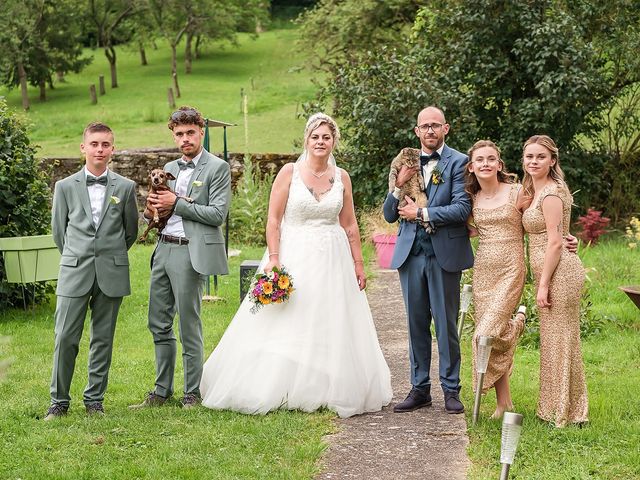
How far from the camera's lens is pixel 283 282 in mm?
6641

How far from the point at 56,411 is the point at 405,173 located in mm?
2840

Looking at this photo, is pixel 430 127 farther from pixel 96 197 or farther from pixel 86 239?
pixel 86 239

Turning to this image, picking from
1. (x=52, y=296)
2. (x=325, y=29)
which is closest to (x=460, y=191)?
(x=52, y=296)

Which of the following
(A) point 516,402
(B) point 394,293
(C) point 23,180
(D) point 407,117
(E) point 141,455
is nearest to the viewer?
(E) point 141,455

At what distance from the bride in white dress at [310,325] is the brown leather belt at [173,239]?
0.58 meters

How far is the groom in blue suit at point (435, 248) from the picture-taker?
253 inches

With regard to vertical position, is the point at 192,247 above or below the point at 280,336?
above

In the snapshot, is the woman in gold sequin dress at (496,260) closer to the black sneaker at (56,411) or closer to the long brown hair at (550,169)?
the long brown hair at (550,169)

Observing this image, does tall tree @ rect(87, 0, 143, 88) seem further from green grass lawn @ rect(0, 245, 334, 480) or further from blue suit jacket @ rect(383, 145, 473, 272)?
blue suit jacket @ rect(383, 145, 473, 272)

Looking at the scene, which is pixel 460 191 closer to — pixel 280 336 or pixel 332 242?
pixel 332 242

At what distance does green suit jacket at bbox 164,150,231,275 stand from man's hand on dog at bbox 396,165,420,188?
1192mm

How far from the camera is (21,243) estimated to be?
10398 mm

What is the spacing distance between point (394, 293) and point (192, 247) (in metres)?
5.65

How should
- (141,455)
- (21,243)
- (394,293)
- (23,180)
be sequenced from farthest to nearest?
(394,293), (23,180), (21,243), (141,455)
